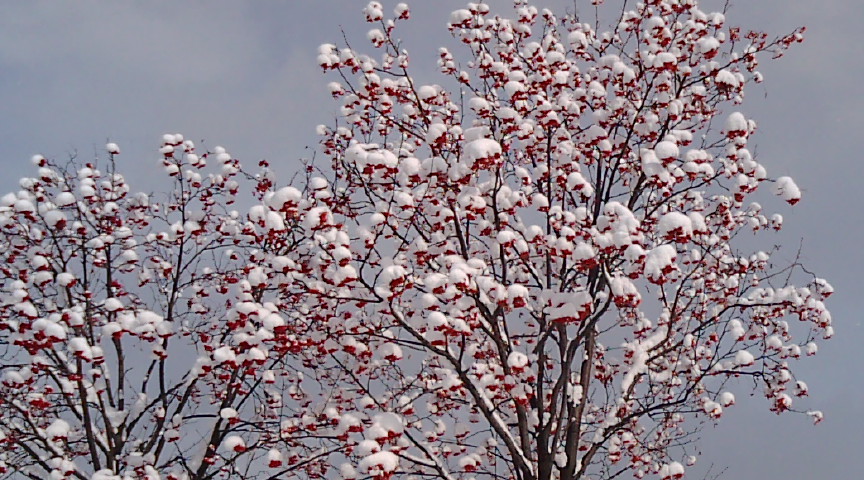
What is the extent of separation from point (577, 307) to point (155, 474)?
5837 millimetres

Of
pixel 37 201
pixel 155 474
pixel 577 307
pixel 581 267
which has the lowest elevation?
pixel 155 474

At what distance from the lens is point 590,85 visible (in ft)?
32.2

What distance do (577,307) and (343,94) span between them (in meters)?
4.38

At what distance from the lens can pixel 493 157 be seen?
6781mm

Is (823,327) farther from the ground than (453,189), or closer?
closer

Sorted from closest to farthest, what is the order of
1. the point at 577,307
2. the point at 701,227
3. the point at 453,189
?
1. the point at 701,227
2. the point at 577,307
3. the point at 453,189

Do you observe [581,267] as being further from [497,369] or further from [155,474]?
[155,474]

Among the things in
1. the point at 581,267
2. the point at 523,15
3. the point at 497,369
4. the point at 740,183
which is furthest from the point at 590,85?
the point at 497,369

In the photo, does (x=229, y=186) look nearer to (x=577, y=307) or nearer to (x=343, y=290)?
(x=343, y=290)

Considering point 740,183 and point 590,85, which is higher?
point 590,85

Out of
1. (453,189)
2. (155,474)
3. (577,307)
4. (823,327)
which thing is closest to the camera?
(577,307)

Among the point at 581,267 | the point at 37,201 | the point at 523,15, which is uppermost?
the point at 523,15

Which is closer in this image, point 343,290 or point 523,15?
point 343,290

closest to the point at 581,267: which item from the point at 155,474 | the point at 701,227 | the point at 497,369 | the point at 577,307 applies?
the point at 577,307
